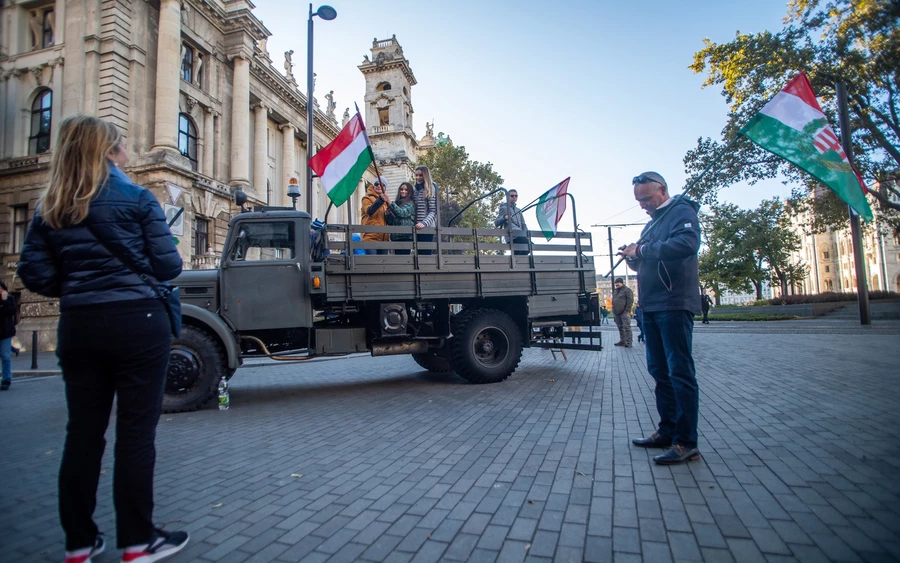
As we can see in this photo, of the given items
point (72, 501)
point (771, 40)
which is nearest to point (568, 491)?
point (72, 501)

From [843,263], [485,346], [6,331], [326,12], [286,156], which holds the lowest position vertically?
[485,346]

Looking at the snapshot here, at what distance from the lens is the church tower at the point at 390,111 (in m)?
53.0

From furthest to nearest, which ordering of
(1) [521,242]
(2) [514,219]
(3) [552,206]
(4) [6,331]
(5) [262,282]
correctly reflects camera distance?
(3) [552,206]
(2) [514,219]
(4) [6,331]
(1) [521,242]
(5) [262,282]

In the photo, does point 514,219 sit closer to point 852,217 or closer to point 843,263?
point 852,217

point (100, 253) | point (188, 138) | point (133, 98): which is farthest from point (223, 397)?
point (188, 138)

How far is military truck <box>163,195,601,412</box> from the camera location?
5.98 m

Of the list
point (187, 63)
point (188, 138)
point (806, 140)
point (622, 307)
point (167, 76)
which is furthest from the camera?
point (187, 63)

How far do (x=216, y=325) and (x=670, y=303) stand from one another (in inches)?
205

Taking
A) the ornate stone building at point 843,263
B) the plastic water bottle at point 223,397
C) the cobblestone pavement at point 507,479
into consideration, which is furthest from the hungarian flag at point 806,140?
the ornate stone building at point 843,263

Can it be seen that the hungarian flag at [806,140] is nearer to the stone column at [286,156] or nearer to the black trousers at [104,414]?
the black trousers at [104,414]

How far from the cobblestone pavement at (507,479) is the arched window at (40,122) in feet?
79.1

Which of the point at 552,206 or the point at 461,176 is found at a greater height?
the point at 461,176

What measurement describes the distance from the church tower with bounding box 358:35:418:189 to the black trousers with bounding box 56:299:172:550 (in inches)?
2032

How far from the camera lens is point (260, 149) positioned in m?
32.8
